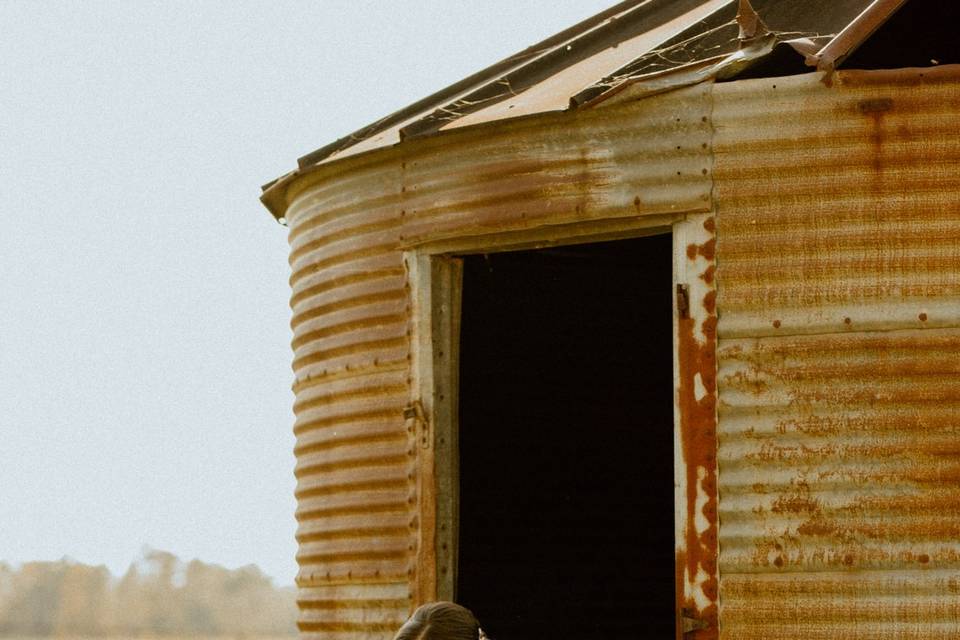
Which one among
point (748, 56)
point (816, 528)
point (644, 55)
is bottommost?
point (816, 528)

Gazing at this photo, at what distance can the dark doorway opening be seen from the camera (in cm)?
1100

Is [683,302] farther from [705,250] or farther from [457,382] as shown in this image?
[457,382]

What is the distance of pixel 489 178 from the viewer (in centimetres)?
891

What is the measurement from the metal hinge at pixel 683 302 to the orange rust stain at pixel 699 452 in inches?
1.4

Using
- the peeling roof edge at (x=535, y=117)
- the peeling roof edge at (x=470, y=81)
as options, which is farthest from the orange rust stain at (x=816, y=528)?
the peeling roof edge at (x=470, y=81)

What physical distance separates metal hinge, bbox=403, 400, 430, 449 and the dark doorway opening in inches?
68.5

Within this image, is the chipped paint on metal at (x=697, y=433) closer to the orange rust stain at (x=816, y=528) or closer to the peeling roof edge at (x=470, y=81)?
the orange rust stain at (x=816, y=528)

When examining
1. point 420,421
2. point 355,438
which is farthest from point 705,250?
point 355,438

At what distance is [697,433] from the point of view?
8094 mm

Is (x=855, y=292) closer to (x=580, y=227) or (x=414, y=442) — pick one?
(x=580, y=227)

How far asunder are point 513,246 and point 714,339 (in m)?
1.38

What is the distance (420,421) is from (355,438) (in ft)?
1.96

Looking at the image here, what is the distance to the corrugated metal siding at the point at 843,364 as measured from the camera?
7805 mm

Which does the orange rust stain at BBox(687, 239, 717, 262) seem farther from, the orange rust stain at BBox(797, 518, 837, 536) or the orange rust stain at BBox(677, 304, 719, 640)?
the orange rust stain at BBox(797, 518, 837, 536)
